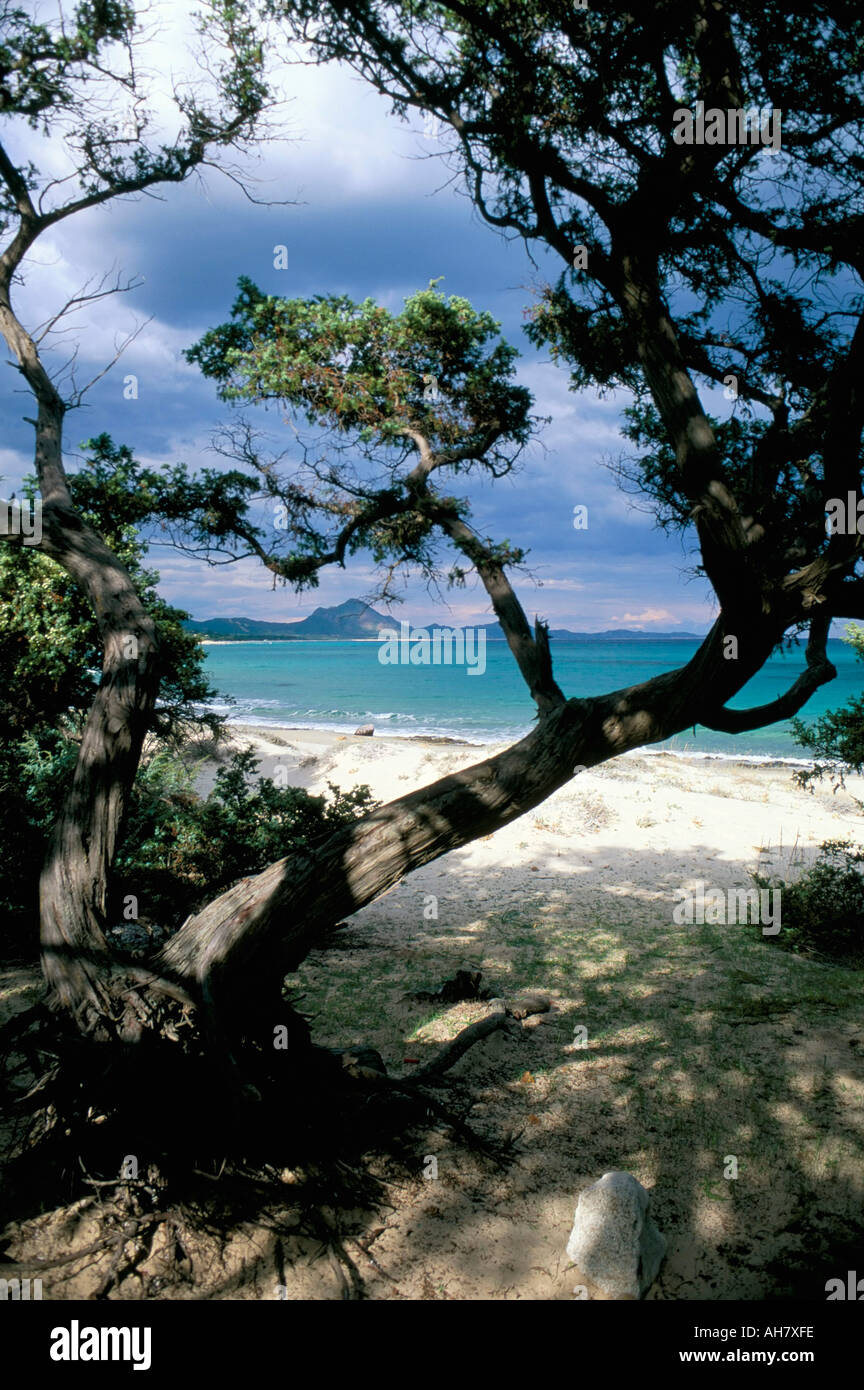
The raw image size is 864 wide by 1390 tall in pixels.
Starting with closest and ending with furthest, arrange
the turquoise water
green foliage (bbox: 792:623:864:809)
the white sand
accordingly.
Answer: green foliage (bbox: 792:623:864:809) → the white sand → the turquoise water

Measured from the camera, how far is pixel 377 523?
258 inches

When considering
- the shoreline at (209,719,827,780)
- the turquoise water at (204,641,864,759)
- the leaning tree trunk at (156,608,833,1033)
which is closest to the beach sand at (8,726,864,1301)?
the leaning tree trunk at (156,608,833,1033)

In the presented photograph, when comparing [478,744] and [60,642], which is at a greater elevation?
[60,642]

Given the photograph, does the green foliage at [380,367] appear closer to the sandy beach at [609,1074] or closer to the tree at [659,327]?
the tree at [659,327]

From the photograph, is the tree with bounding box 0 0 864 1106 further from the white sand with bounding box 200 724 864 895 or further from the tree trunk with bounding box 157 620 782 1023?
the white sand with bounding box 200 724 864 895

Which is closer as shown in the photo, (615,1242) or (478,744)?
(615,1242)

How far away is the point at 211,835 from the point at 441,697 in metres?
39.0

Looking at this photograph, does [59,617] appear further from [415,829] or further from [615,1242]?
[615,1242]

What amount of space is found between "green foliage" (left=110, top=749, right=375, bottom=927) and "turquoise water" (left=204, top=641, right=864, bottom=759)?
4849 millimetres

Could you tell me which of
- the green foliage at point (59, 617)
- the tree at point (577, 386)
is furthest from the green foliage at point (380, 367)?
the green foliage at point (59, 617)

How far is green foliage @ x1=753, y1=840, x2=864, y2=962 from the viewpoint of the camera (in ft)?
→ 22.3

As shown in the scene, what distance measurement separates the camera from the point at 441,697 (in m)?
46.2

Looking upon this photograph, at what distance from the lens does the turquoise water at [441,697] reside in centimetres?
2836

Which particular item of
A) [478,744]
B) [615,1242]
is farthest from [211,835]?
[478,744]
